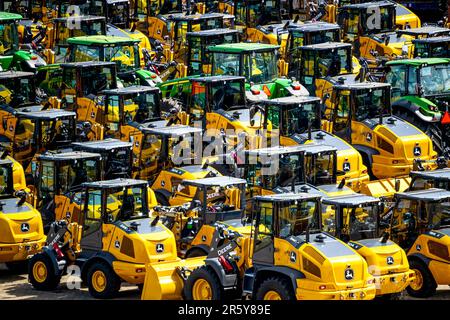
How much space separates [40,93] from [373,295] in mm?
17752

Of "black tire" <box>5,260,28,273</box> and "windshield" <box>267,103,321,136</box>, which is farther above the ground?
"windshield" <box>267,103,321,136</box>

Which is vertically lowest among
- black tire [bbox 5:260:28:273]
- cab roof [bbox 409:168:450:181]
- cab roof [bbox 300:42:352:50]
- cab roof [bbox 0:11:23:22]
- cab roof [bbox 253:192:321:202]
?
black tire [bbox 5:260:28:273]

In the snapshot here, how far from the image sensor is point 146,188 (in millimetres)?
38531

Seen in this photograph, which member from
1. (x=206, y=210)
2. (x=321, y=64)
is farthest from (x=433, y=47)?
(x=206, y=210)

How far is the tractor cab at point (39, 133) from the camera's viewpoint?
45.1m

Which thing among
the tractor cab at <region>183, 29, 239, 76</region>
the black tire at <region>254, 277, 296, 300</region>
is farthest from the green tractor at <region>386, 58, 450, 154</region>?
the black tire at <region>254, 277, 296, 300</region>

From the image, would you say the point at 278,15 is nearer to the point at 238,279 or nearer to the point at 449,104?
the point at 449,104

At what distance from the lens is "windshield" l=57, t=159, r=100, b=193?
40.7 meters

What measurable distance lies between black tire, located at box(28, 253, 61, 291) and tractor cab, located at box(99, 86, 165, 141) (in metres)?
8.51

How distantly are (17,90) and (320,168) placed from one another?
10.4 m

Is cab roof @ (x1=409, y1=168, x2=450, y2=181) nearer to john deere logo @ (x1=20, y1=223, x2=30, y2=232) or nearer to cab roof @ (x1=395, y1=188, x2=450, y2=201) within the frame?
cab roof @ (x1=395, y1=188, x2=450, y2=201)

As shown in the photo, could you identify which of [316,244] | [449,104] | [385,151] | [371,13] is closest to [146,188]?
[316,244]

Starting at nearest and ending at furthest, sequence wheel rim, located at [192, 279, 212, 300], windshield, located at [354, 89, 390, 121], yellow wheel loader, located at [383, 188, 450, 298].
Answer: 1. wheel rim, located at [192, 279, 212, 300]
2. yellow wheel loader, located at [383, 188, 450, 298]
3. windshield, located at [354, 89, 390, 121]

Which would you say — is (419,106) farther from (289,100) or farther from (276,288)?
(276,288)
